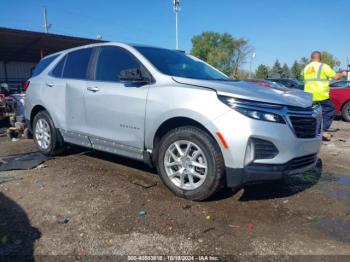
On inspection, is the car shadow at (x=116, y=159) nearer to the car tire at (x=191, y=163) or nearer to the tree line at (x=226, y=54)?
the car tire at (x=191, y=163)

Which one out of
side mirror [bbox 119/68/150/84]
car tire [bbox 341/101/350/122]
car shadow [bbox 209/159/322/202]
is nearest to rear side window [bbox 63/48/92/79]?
side mirror [bbox 119/68/150/84]

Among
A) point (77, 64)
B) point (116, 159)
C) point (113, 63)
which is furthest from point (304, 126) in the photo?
point (77, 64)

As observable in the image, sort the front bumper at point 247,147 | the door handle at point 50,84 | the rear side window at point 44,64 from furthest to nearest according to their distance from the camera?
the rear side window at point 44,64 → the door handle at point 50,84 → the front bumper at point 247,147

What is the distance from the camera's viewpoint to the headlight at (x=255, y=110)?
130 inches

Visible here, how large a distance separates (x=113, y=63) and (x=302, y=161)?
2783mm

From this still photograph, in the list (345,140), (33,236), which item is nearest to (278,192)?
(33,236)

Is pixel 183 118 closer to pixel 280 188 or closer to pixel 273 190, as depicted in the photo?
pixel 273 190

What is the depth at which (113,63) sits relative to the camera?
15.2 feet

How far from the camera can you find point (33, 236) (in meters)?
3.00

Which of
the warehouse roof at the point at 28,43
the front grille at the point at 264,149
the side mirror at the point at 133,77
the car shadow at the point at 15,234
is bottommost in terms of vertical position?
the car shadow at the point at 15,234

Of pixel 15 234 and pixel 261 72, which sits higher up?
pixel 261 72

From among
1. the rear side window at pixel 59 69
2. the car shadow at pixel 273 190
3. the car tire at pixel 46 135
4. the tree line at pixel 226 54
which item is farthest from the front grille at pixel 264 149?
the tree line at pixel 226 54

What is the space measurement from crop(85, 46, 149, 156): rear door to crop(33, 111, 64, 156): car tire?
41.9 inches

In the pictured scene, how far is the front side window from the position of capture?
4.43 metres
